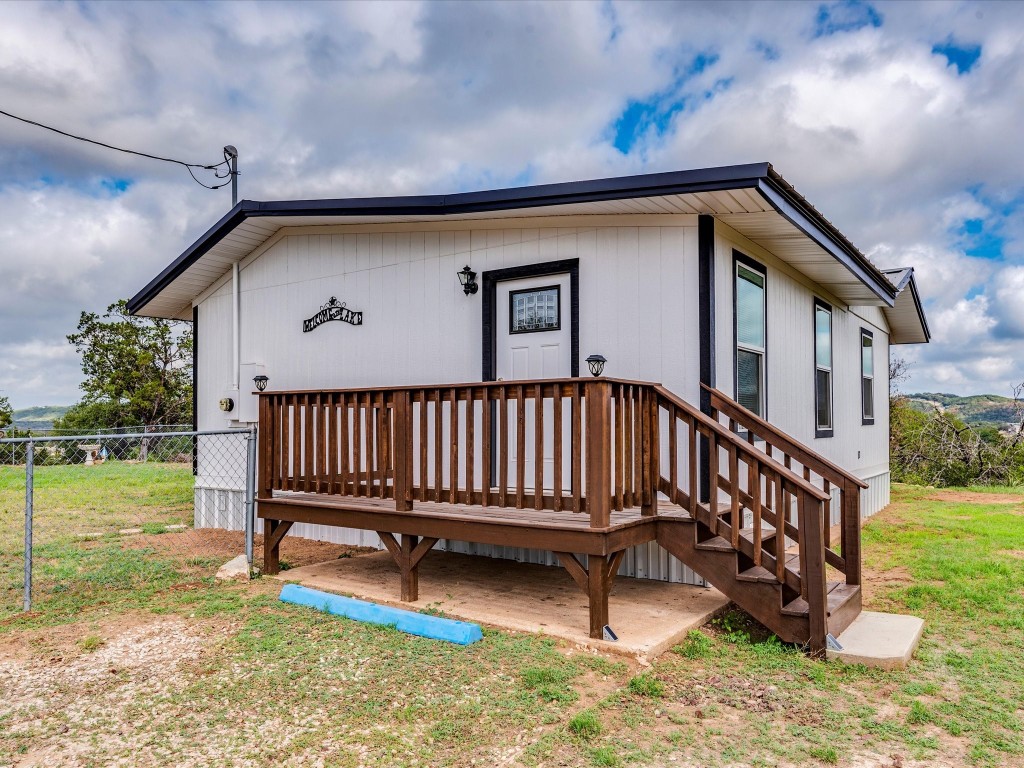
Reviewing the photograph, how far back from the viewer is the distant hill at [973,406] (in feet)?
50.1

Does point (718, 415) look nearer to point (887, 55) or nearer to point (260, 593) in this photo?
point (260, 593)

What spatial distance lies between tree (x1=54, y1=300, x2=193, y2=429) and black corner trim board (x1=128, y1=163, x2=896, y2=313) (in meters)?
14.1

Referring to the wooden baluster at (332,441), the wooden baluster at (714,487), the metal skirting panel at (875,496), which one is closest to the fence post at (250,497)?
the wooden baluster at (332,441)

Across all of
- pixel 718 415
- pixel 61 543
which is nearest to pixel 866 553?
pixel 718 415

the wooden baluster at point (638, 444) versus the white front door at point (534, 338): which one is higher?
the white front door at point (534, 338)

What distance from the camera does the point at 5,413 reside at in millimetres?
19156

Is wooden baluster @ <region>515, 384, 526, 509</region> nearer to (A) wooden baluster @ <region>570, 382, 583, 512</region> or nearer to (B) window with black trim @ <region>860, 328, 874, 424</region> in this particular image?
(A) wooden baluster @ <region>570, 382, 583, 512</region>

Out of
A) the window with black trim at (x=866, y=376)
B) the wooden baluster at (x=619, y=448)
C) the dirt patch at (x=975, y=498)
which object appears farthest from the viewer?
the dirt patch at (x=975, y=498)

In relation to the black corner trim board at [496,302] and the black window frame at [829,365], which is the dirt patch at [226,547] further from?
the black window frame at [829,365]

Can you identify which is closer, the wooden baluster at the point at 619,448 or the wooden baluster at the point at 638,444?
the wooden baluster at the point at 619,448

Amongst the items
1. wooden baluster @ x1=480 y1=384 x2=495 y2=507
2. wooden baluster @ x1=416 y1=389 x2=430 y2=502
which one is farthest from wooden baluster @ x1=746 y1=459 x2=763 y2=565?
wooden baluster @ x1=416 y1=389 x2=430 y2=502

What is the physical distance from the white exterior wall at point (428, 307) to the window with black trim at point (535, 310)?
0.84ft

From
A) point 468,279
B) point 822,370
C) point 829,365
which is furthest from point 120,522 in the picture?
point 829,365

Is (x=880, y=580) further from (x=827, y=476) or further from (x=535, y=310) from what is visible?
(x=535, y=310)
